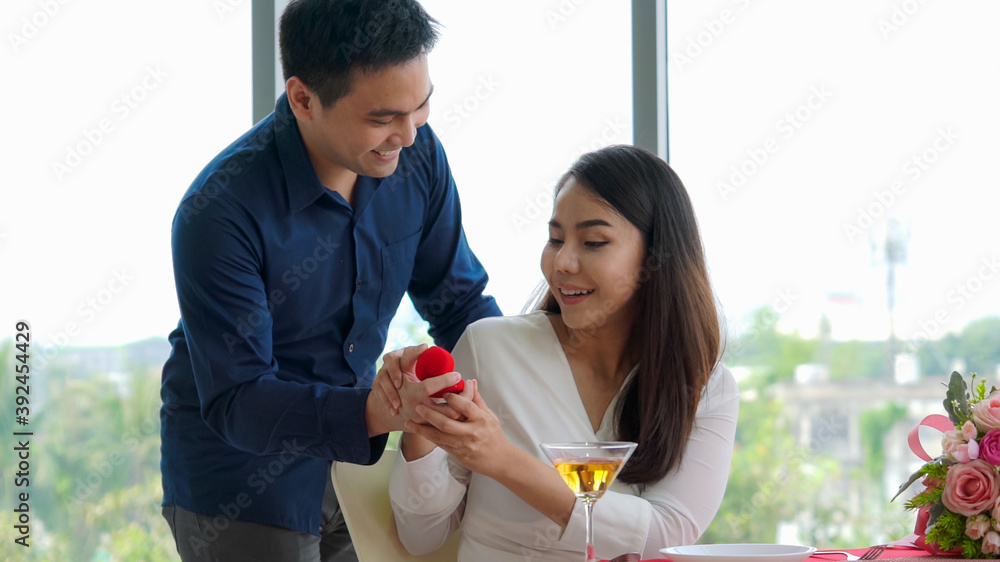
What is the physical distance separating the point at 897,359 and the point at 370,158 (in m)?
1.97

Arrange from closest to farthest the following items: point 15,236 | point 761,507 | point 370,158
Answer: point 370,158
point 15,236
point 761,507

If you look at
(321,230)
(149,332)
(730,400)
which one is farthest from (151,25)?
(730,400)

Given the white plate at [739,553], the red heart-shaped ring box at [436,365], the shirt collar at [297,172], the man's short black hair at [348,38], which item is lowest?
the white plate at [739,553]

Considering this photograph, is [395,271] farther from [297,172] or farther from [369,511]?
[369,511]

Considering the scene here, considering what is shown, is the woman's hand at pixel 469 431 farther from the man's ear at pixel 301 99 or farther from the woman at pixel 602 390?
the man's ear at pixel 301 99

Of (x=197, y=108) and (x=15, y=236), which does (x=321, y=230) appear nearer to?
(x=197, y=108)

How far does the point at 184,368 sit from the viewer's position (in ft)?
6.10

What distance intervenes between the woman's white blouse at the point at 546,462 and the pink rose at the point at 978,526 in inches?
18.9

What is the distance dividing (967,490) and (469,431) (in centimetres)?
80

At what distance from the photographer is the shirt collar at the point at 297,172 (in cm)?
180

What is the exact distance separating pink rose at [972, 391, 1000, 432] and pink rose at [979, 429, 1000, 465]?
0.01 metres

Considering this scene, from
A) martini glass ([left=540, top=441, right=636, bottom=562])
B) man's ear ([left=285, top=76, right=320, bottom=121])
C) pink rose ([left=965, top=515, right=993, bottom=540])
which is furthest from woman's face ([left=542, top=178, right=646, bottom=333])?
pink rose ([left=965, top=515, right=993, bottom=540])

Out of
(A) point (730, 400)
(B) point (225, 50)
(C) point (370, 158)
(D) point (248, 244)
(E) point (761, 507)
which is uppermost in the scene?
(B) point (225, 50)

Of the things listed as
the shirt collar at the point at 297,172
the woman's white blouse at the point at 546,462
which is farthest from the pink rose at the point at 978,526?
the shirt collar at the point at 297,172
